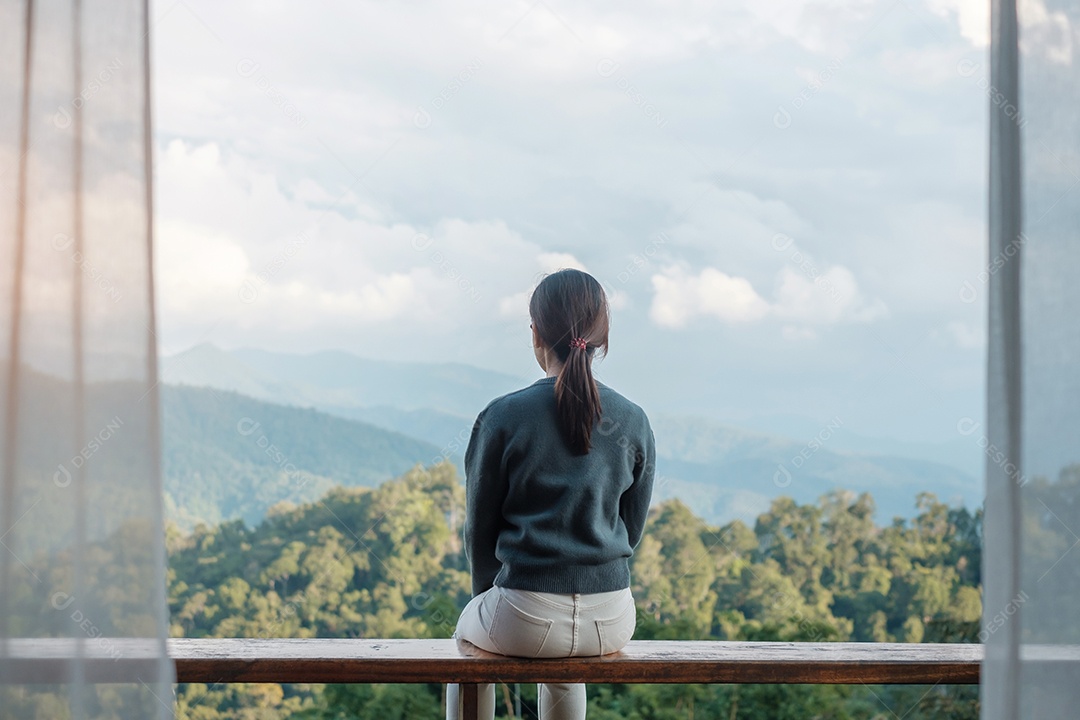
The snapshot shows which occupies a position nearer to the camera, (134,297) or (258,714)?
Answer: (134,297)

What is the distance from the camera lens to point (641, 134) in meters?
5.36

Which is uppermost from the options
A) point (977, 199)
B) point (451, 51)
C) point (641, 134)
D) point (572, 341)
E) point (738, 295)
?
point (451, 51)

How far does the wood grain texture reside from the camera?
1.71 meters

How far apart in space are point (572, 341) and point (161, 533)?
829 mm

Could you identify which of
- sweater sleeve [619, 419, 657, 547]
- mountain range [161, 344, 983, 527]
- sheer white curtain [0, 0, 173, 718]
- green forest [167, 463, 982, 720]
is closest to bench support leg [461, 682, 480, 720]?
sweater sleeve [619, 419, 657, 547]

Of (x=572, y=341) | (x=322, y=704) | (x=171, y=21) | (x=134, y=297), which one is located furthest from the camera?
(x=171, y=21)

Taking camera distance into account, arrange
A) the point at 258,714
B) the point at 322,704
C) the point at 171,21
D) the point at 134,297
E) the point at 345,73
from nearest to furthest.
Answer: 1. the point at 134,297
2. the point at 322,704
3. the point at 258,714
4. the point at 171,21
5. the point at 345,73

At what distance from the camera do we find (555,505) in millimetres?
1723

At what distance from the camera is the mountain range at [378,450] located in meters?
4.67

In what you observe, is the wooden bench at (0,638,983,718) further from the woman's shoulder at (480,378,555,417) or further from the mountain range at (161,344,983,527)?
the mountain range at (161,344,983,527)

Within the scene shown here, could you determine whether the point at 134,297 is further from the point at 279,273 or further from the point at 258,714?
the point at 279,273

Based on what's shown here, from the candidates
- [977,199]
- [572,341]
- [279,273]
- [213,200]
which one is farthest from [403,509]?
[977,199]

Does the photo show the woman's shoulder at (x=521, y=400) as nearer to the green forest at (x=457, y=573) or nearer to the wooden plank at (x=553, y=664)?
Answer: the wooden plank at (x=553, y=664)

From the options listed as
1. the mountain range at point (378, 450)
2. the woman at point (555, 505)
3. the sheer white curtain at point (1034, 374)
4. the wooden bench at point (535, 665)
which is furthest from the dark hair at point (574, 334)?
the mountain range at point (378, 450)
